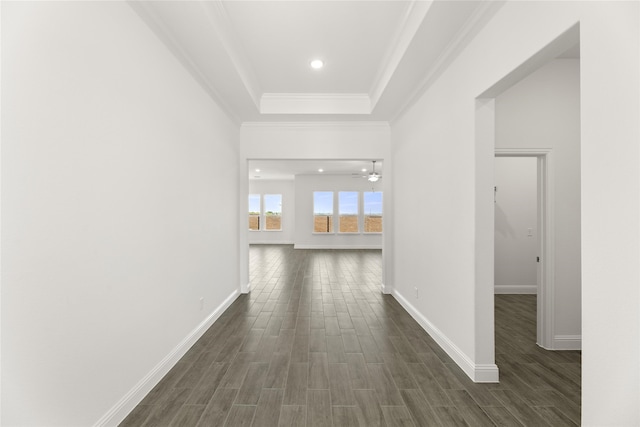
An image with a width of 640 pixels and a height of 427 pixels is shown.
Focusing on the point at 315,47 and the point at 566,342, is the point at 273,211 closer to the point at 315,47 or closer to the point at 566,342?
the point at 315,47

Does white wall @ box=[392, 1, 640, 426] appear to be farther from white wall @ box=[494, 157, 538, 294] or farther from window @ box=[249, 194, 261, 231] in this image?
window @ box=[249, 194, 261, 231]

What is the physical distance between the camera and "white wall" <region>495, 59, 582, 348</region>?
2.93 meters

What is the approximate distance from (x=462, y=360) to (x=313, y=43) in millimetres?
3396

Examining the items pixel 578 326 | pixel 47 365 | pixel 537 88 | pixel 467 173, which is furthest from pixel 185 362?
pixel 537 88

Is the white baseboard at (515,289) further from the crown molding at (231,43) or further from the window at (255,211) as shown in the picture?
the window at (255,211)

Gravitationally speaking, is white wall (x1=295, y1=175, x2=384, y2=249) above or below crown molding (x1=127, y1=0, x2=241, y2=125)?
below

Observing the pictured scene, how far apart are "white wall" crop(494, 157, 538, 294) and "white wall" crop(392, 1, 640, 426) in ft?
6.82

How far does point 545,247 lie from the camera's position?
299 centimetres

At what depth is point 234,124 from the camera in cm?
449

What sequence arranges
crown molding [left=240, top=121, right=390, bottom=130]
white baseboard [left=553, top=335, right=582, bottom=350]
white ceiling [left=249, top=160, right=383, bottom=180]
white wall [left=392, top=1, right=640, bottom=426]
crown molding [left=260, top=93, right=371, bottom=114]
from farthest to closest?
white ceiling [left=249, top=160, right=383, bottom=180] → crown molding [left=240, top=121, right=390, bottom=130] → crown molding [left=260, top=93, right=371, bottom=114] → white baseboard [left=553, top=335, right=582, bottom=350] → white wall [left=392, top=1, right=640, bottom=426]

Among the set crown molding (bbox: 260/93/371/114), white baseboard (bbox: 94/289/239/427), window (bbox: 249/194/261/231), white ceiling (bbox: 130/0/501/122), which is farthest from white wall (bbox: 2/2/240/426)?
window (bbox: 249/194/261/231)

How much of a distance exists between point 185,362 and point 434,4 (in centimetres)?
359

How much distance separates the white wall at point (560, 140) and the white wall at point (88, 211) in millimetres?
3434

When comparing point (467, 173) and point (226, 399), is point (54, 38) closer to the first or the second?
point (226, 399)
